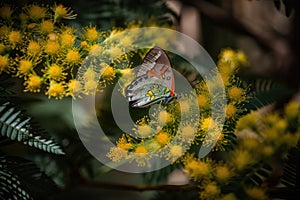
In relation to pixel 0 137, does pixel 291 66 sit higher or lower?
higher

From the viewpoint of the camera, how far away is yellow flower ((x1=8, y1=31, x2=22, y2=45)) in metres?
0.62

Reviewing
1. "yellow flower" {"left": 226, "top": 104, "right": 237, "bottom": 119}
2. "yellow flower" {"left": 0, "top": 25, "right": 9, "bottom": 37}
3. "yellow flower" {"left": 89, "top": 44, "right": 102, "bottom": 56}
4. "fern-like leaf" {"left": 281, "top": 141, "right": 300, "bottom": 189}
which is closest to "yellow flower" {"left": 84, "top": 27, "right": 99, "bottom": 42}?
"yellow flower" {"left": 89, "top": 44, "right": 102, "bottom": 56}

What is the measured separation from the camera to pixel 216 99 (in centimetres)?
60

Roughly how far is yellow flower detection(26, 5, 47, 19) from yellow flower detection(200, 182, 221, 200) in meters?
0.37

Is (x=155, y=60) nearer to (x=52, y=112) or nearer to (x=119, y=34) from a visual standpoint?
(x=119, y=34)

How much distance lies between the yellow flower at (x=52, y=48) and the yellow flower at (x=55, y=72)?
18mm

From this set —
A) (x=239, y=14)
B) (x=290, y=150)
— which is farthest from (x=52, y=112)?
(x=239, y=14)

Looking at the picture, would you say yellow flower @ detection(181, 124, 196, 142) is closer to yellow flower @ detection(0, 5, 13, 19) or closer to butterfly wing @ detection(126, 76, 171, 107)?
butterfly wing @ detection(126, 76, 171, 107)

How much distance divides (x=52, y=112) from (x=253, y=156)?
0.42 meters

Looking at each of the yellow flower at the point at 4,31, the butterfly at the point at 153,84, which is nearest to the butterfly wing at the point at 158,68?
the butterfly at the point at 153,84

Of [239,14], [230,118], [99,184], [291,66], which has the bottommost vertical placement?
[99,184]

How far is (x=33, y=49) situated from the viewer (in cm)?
61

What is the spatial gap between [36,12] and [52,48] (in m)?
0.08

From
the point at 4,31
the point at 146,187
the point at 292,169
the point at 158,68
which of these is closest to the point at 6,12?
the point at 4,31
